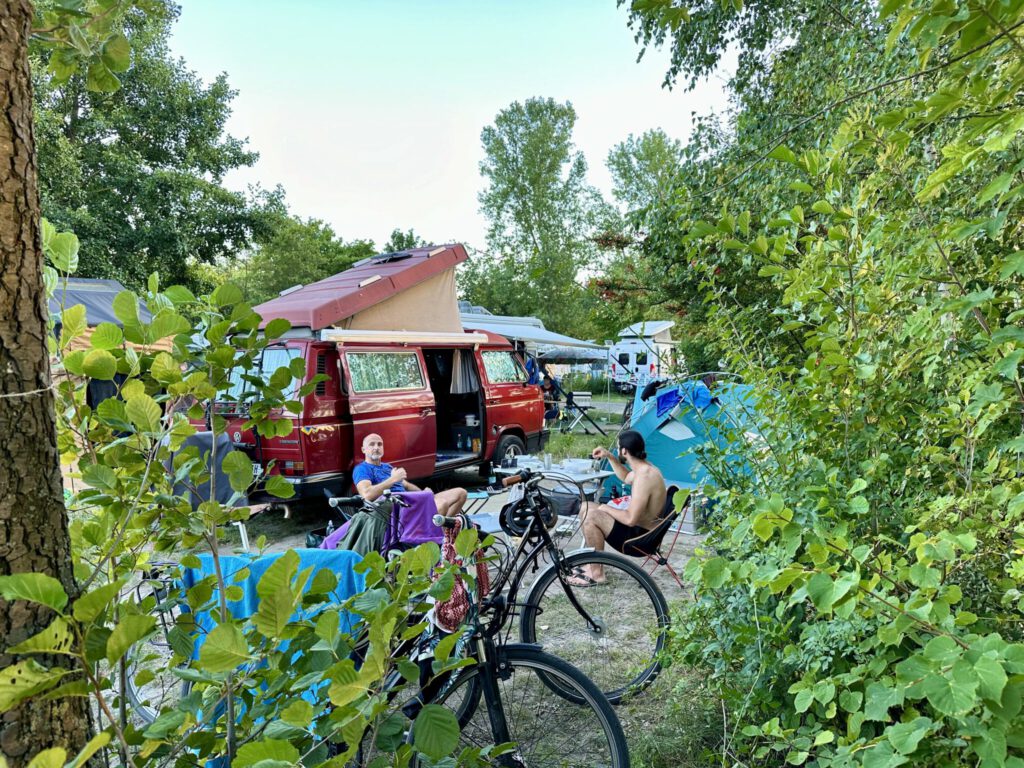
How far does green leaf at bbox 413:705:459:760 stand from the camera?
3.13 feet

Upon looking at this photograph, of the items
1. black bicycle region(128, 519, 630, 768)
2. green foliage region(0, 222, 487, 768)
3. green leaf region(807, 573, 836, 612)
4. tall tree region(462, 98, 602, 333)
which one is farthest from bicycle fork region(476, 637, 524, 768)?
tall tree region(462, 98, 602, 333)

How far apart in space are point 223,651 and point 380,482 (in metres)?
4.09

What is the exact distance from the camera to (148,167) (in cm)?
1450

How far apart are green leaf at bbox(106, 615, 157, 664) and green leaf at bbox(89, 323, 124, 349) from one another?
0.58m

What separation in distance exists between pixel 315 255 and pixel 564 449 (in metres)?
21.1

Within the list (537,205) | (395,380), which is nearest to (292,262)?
(537,205)

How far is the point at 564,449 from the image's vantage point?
11.8m

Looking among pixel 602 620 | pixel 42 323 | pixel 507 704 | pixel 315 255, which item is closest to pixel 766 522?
pixel 42 323

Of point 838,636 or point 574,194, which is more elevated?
point 574,194

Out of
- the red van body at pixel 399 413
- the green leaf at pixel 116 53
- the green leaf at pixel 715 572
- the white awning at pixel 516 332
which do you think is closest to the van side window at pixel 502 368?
the red van body at pixel 399 413

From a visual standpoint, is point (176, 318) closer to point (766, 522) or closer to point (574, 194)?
point (766, 522)

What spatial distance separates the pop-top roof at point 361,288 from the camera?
6258mm

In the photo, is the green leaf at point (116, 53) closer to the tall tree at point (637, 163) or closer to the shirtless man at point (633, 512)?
the shirtless man at point (633, 512)

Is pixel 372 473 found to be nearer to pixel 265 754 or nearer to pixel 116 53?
pixel 116 53
